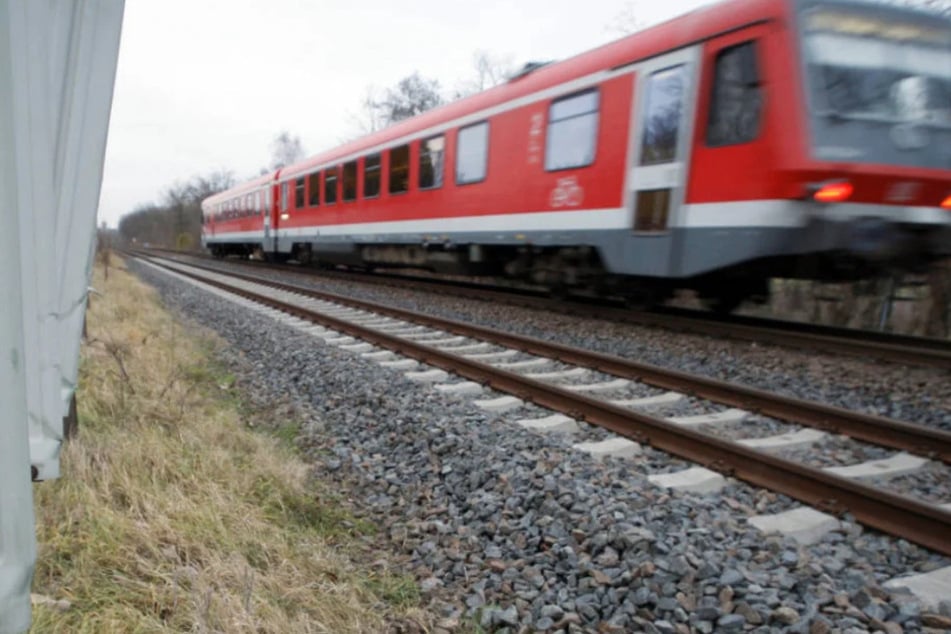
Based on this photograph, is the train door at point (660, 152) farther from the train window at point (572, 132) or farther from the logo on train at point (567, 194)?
the logo on train at point (567, 194)

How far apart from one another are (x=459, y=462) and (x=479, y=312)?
5.58 meters

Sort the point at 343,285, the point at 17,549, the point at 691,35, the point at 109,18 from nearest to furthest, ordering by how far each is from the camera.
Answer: the point at 17,549 → the point at 109,18 → the point at 691,35 → the point at 343,285

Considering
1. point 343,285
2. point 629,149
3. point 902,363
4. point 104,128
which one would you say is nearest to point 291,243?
point 343,285

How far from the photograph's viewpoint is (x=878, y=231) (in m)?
5.26

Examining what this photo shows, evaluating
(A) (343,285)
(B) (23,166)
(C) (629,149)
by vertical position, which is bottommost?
(A) (343,285)

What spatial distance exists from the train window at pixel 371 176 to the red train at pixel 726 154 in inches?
130

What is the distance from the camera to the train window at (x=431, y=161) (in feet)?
34.0

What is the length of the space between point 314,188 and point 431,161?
629 cm

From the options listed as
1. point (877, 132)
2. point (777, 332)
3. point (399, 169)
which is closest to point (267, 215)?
point (399, 169)

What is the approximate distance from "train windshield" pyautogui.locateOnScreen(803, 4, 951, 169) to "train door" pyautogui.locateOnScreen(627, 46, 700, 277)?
3.79 feet

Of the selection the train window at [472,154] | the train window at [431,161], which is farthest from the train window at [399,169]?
the train window at [472,154]

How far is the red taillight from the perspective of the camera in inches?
202

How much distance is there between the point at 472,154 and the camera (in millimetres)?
9531

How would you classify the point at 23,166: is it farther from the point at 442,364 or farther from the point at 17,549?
the point at 442,364
